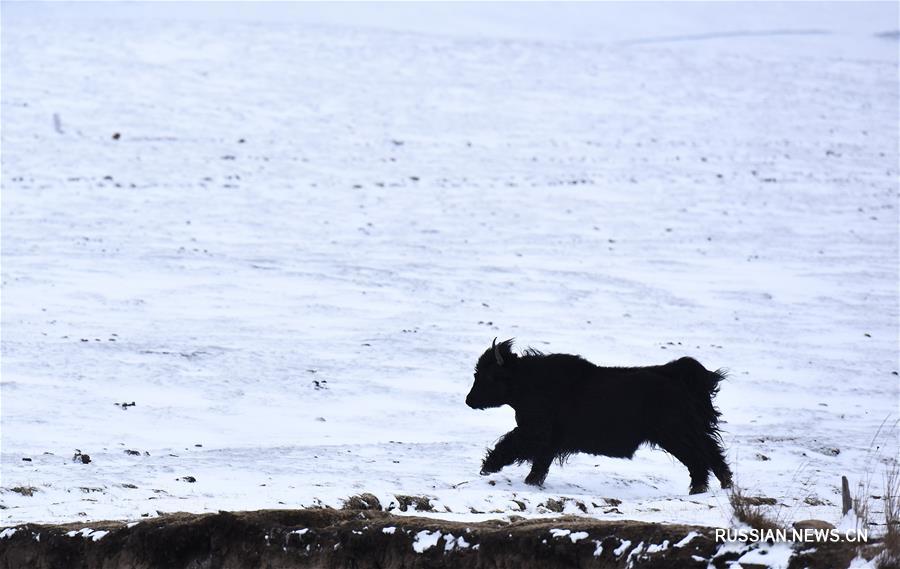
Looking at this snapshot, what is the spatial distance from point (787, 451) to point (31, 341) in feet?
26.9

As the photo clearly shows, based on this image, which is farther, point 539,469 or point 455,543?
point 539,469

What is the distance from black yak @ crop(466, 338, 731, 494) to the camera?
401 inches

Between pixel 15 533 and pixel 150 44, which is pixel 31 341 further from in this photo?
pixel 150 44

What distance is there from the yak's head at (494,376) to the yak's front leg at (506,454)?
0.64m

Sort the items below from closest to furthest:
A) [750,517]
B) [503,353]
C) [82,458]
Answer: [750,517] < [82,458] < [503,353]

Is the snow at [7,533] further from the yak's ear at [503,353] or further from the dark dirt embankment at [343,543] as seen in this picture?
the yak's ear at [503,353]

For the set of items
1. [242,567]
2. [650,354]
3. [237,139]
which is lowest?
[242,567]

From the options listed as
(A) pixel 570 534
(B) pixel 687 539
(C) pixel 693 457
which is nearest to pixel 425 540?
(A) pixel 570 534

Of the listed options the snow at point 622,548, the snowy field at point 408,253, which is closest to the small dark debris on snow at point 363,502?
the snowy field at point 408,253

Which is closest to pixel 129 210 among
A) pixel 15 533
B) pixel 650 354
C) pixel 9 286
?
pixel 9 286

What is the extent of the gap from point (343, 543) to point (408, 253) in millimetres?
14535

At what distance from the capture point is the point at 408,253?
70.2 ft

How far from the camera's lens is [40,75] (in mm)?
37125

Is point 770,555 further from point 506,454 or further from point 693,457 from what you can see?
point 506,454
